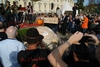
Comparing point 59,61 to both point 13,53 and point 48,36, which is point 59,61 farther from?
point 48,36

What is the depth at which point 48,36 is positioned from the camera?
27.6 feet

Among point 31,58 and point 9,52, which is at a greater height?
point 31,58

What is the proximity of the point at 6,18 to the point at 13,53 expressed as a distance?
9.33 meters

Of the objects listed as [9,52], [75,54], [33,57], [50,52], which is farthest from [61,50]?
[9,52]

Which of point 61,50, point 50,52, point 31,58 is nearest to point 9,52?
point 31,58

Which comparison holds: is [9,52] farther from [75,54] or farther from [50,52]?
[75,54]

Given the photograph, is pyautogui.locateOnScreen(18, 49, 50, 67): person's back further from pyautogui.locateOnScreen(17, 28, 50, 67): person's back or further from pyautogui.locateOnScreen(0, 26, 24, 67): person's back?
pyautogui.locateOnScreen(0, 26, 24, 67): person's back

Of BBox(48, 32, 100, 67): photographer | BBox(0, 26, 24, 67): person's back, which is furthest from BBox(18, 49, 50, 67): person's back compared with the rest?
BBox(48, 32, 100, 67): photographer

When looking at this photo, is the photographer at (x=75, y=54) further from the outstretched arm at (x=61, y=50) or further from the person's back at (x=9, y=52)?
the person's back at (x=9, y=52)

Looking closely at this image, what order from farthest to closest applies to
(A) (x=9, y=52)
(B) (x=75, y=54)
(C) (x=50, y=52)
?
(A) (x=9, y=52)
(C) (x=50, y=52)
(B) (x=75, y=54)

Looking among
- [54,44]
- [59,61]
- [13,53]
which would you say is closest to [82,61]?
[59,61]

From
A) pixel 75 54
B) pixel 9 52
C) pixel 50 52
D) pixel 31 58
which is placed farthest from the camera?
pixel 9 52

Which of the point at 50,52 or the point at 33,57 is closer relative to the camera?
the point at 50,52

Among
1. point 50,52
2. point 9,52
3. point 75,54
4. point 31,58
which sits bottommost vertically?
point 9,52
